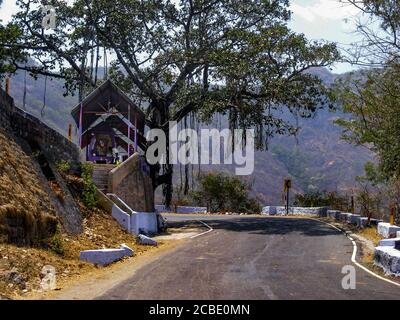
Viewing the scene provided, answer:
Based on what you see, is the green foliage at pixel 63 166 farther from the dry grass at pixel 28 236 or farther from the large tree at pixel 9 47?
the large tree at pixel 9 47

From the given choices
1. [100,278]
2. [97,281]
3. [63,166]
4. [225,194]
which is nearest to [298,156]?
[225,194]

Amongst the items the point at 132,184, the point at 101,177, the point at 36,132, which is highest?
the point at 36,132

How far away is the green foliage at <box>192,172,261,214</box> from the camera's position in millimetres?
52344

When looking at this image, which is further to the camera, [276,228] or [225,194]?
[225,194]

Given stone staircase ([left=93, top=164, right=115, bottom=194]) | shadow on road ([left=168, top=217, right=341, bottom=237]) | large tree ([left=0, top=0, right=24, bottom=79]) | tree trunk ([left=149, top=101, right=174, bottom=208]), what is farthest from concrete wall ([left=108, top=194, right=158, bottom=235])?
large tree ([left=0, top=0, right=24, bottom=79])

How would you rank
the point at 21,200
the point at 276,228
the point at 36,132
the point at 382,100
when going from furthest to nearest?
the point at 276,228
the point at 382,100
the point at 36,132
the point at 21,200

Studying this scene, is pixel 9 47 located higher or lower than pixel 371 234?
higher

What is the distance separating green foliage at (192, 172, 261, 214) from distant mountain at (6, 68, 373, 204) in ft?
217

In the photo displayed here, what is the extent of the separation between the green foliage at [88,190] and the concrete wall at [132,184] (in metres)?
1.52

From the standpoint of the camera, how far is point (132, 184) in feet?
83.4

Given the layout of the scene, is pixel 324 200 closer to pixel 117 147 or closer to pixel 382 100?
pixel 117 147

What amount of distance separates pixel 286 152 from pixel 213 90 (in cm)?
13609

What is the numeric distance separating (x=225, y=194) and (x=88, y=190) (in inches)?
1253

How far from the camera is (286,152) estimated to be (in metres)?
163
